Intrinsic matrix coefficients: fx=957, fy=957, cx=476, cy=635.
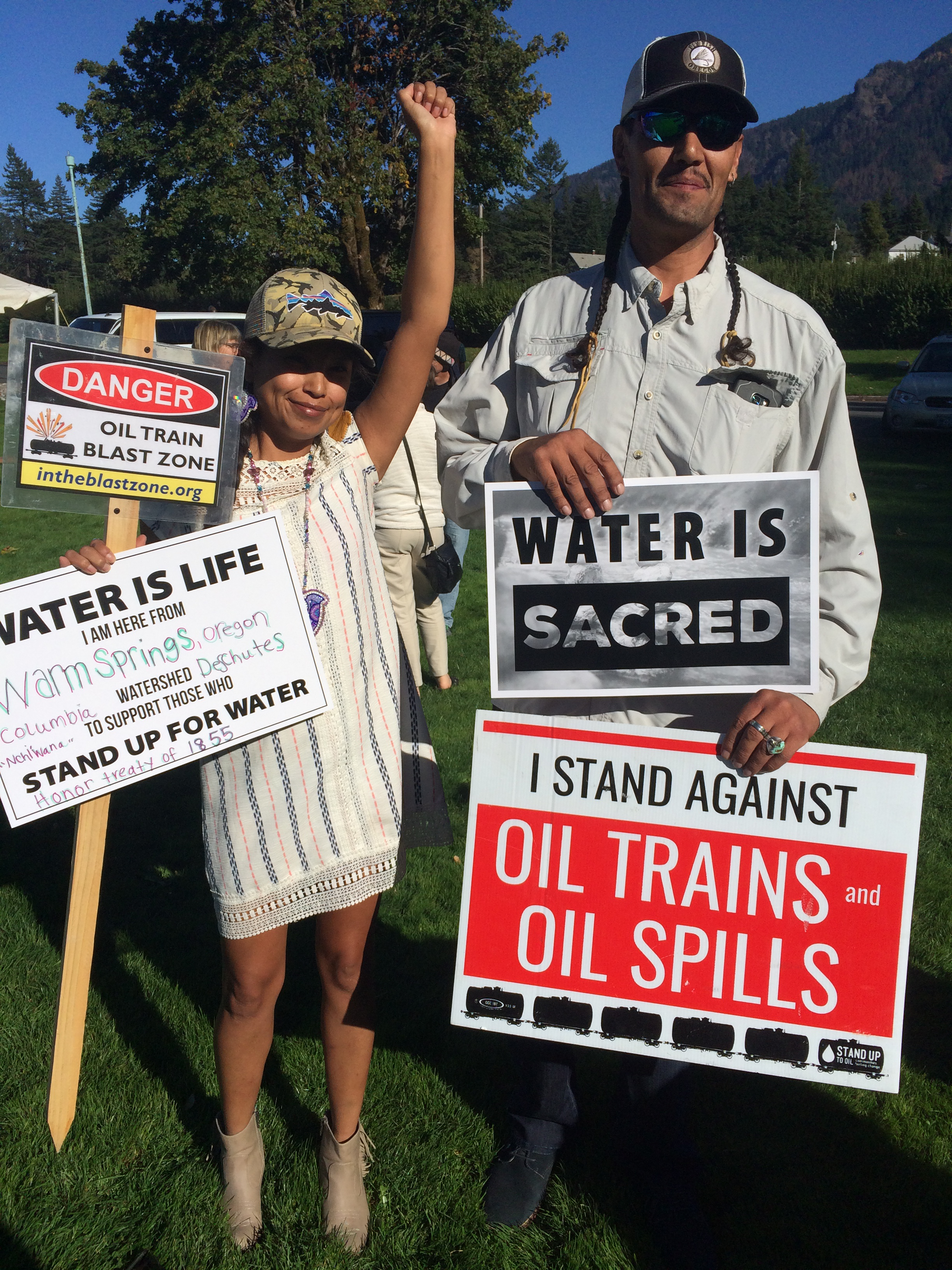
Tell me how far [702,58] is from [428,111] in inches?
26.1

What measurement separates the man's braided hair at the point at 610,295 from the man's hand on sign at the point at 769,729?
0.71 m

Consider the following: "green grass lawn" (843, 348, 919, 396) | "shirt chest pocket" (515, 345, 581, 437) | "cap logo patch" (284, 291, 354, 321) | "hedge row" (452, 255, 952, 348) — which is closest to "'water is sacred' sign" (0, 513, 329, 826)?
"cap logo patch" (284, 291, 354, 321)

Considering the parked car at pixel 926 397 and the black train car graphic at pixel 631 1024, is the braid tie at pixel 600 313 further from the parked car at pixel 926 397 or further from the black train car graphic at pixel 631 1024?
the parked car at pixel 926 397

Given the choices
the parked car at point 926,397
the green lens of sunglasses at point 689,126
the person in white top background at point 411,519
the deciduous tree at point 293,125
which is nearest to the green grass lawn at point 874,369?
the parked car at point 926,397

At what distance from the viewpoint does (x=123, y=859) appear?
14.1ft

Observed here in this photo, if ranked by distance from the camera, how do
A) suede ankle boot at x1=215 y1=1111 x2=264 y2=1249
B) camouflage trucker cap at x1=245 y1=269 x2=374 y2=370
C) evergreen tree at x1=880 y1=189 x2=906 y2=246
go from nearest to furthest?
camouflage trucker cap at x1=245 y1=269 x2=374 y2=370
suede ankle boot at x1=215 y1=1111 x2=264 y2=1249
evergreen tree at x1=880 y1=189 x2=906 y2=246

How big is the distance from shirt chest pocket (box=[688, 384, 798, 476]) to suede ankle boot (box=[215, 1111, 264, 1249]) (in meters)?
1.96

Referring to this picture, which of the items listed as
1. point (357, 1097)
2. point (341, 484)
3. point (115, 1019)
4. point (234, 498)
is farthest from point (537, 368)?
point (115, 1019)

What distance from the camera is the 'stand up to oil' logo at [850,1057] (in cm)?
199

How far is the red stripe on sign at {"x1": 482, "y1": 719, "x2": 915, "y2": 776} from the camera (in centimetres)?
203

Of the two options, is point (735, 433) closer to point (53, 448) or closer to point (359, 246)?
point (53, 448)

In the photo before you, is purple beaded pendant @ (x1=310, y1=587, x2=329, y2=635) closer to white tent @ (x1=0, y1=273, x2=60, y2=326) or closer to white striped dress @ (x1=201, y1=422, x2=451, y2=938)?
white striped dress @ (x1=201, y1=422, x2=451, y2=938)

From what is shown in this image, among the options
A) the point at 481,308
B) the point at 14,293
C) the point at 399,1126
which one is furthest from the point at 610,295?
the point at 14,293

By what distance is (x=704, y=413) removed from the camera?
6.70ft
